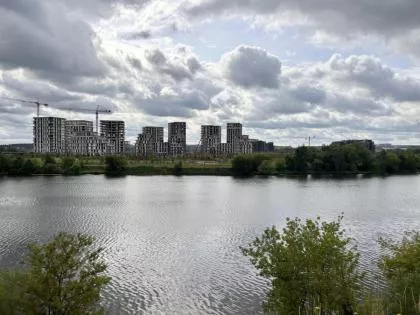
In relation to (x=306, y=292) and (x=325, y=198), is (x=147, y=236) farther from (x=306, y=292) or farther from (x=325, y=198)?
(x=325, y=198)

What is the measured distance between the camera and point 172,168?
138 m

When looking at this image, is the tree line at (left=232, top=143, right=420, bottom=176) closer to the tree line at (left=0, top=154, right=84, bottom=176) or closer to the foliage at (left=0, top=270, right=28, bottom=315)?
the tree line at (left=0, top=154, right=84, bottom=176)

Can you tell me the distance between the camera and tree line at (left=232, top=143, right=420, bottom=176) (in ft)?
430

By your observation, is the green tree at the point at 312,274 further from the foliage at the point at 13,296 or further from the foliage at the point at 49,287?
the foliage at the point at 13,296

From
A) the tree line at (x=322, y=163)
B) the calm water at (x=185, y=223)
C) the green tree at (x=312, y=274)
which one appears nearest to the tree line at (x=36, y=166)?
the calm water at (x=185, y=223)

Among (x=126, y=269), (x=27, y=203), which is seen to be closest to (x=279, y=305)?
(x=126, y=269)

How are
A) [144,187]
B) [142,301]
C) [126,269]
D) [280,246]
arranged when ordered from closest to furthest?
[280,246] < [142,301] < [126,269] < [144,187]

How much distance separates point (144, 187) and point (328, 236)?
81.7 m

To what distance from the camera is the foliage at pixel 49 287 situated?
708 inches

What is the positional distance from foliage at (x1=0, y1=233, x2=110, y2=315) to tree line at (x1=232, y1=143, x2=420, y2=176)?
112 meters

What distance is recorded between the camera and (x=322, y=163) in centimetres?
13262

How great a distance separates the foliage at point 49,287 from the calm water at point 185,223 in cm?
756

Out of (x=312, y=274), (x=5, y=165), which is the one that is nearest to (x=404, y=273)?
(x=312, y=274)

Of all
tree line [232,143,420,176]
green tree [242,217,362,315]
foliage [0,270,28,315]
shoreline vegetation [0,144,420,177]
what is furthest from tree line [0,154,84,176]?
green tree [242,217,362,315]
